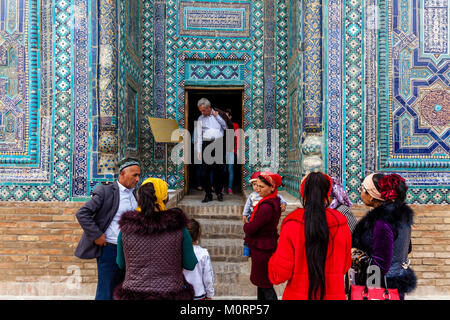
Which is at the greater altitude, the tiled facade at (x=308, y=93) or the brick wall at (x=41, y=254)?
the tiled facade at (x=308, y=93)

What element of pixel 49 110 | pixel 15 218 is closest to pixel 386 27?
pixel 49 110

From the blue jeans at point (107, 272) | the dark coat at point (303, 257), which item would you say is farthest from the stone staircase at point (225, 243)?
the dark coat at point (303, 257)

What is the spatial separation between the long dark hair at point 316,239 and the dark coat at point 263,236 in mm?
903

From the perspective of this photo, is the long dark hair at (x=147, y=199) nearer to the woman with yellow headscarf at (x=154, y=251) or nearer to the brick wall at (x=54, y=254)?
the woman with yellow headscarf at (x=154, y=251)

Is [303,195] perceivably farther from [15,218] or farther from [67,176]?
[15,218]

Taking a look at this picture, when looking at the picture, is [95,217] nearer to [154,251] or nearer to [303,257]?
[154,251]

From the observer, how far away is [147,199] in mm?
2086

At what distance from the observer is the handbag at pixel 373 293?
84.2 inches

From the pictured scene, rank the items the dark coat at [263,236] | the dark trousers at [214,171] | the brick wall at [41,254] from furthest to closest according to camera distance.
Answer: the dark trousers at [214,171] → the brick wall at [41,254] → the dark coat at [263,236]

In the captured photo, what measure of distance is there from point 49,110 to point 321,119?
13.1ft

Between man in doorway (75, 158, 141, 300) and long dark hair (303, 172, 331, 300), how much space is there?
5.38 ft

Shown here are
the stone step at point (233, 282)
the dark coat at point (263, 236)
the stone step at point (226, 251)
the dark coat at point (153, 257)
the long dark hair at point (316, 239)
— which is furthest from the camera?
the stone step at point (226, 251)

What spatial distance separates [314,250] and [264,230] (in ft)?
3.37

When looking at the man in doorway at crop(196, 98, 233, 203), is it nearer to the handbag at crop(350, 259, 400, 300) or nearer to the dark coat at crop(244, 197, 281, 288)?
the dark coat at crop(244, 197, 281, 288)
